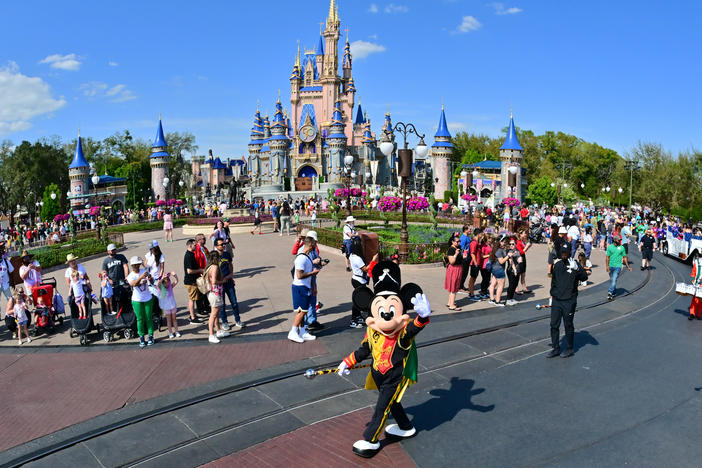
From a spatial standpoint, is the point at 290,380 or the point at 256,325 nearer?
the point at 290,380

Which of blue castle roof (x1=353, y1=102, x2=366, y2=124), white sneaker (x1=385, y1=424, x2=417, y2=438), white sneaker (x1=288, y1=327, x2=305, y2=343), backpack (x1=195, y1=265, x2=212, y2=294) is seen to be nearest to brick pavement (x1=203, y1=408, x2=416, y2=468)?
white sneaker (x1=385, y1=424, x2=417, y2=438)

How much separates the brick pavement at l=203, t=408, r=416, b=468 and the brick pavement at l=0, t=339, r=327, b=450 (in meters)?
1.91

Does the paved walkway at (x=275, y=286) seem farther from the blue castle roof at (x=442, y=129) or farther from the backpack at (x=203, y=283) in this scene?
the blue castle roof at (x=442, y=129)

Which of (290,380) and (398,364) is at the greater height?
(398,364)

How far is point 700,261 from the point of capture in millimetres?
9391

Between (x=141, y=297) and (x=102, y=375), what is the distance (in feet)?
4.43

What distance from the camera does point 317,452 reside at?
493 centimetres

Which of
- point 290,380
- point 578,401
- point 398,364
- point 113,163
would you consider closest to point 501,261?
point 578,401

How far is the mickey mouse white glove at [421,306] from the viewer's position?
15.1ft

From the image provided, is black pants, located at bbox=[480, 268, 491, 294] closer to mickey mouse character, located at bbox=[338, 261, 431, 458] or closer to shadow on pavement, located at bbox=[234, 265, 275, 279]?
shadow on pavement, located at bbox=[234, 265, 275, 279]

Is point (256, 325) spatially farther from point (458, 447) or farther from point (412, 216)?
point (412, 216)

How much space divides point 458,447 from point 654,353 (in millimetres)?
4584

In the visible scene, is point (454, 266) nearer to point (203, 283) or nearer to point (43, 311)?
point (203, 283)

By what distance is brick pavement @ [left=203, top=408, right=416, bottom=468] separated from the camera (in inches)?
187
